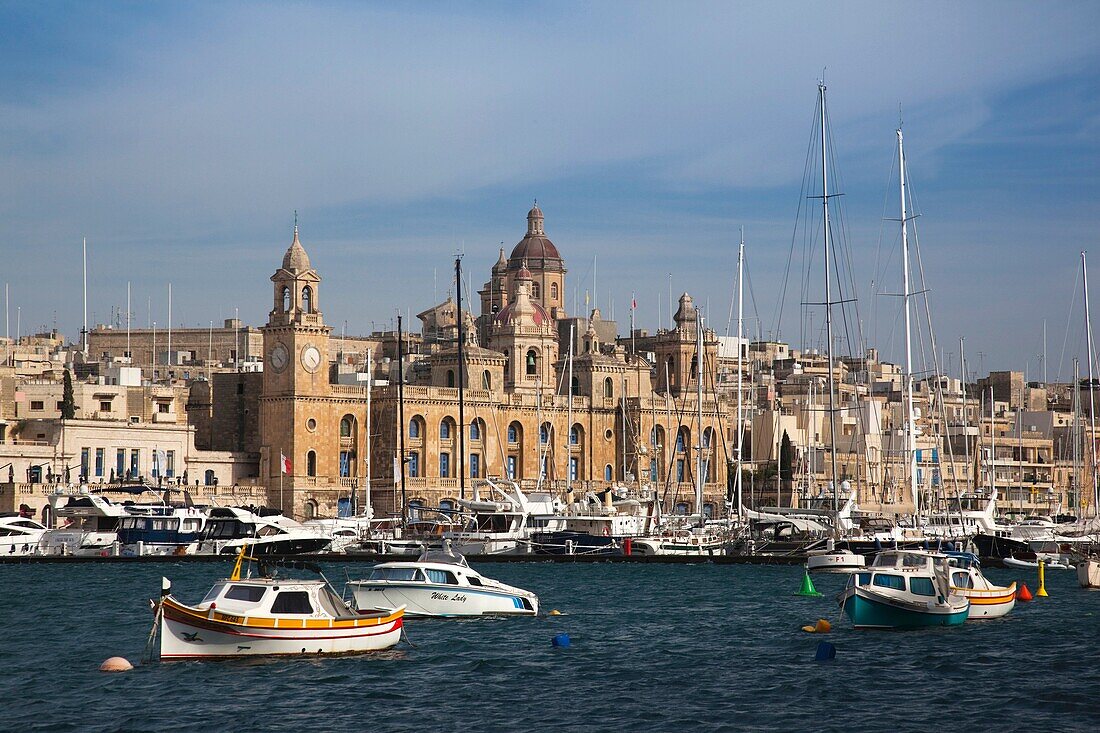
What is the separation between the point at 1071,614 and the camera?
173ft

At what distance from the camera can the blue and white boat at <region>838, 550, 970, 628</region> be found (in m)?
44.8

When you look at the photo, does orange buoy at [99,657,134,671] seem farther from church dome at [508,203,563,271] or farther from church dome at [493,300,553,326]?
church dome at [508,203,563,271]

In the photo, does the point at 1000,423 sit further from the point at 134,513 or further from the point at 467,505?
the point at 134,513

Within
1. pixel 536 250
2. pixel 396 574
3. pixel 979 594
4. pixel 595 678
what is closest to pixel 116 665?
pixel 595 678

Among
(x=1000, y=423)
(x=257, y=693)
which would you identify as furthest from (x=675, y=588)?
(x=1000, y=423)

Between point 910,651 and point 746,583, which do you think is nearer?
point 910,651

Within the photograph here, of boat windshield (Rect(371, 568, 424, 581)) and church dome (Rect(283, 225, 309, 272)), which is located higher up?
church dome (Rect(283, 225, 309, 272))

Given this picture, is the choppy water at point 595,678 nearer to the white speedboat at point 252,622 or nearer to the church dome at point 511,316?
the white speedboat at point 252,622

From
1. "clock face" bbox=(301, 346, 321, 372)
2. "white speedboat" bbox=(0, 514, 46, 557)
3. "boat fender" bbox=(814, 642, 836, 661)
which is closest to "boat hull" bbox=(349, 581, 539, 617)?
"boat fender" bbox=(814, 642, 836, 661)

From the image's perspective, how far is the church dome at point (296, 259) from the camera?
340 feet

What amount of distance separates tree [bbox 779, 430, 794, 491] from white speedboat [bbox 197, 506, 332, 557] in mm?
46680

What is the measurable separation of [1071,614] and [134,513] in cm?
4191

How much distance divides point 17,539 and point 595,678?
44.2 metres

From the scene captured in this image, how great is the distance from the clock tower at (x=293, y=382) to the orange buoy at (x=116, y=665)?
208 ft
